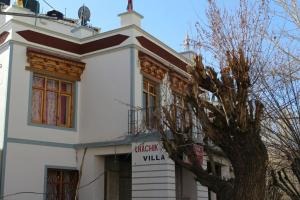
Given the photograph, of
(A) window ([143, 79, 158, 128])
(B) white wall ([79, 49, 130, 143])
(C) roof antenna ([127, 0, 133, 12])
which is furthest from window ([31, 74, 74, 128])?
(C) roof antenna ([127, 0, 133, 12])

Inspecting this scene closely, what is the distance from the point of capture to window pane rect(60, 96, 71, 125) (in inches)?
699

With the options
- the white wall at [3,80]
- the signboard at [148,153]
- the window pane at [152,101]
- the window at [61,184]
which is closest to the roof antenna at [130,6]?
the window pane at [152,101]

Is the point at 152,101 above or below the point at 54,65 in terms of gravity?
below

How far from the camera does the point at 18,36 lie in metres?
16.7

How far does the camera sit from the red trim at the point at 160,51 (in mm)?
Answer: 18139

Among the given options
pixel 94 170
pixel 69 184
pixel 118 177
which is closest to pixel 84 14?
pixel 118 177

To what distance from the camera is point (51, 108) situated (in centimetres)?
1748

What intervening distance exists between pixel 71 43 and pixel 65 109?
260 cm

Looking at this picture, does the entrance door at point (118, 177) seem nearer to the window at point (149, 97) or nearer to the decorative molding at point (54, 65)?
the window at point (149, 97)

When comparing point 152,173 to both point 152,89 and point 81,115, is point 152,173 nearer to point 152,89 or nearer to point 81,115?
point 81,115

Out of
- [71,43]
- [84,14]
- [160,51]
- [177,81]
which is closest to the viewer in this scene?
[71,43]

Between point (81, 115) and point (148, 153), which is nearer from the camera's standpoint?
point (148, 153)

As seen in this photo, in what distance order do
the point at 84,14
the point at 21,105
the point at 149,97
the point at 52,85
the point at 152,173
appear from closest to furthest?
the point at 152,173 < the point at 21,105 < the point at 52,85 < the point at 149,97 < the point at 84,14

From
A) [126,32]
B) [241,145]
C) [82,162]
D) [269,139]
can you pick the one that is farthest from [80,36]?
[241,145]
